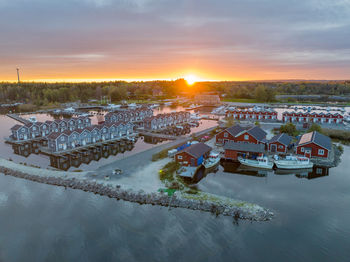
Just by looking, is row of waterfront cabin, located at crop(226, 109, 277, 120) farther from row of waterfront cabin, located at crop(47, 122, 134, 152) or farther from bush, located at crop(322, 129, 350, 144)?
row of waterfront cabin, located at crop(47, 122, 134, 152)

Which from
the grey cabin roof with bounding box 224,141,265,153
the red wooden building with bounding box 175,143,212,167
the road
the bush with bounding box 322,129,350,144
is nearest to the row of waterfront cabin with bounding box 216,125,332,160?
the grey cabin roof with bounding box 224,141,265,153

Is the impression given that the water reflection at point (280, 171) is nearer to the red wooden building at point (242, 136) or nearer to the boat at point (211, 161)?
the boat at point (211, 161)

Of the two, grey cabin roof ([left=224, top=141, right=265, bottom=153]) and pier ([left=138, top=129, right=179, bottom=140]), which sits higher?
grey cabin roof ([left=224, top=141, right=265, bottom=153])

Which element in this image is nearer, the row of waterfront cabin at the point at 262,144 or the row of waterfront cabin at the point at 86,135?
the row of waterfront cabin at the point at 262,144

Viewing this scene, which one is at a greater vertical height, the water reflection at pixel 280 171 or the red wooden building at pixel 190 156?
the red wooden building at pixel 190 156

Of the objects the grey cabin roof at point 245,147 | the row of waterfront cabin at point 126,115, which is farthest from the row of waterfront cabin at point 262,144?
the row of waterfront cabin at point 126,115

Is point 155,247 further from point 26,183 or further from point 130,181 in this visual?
point 26,183

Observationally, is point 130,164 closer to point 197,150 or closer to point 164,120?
point 197,150
